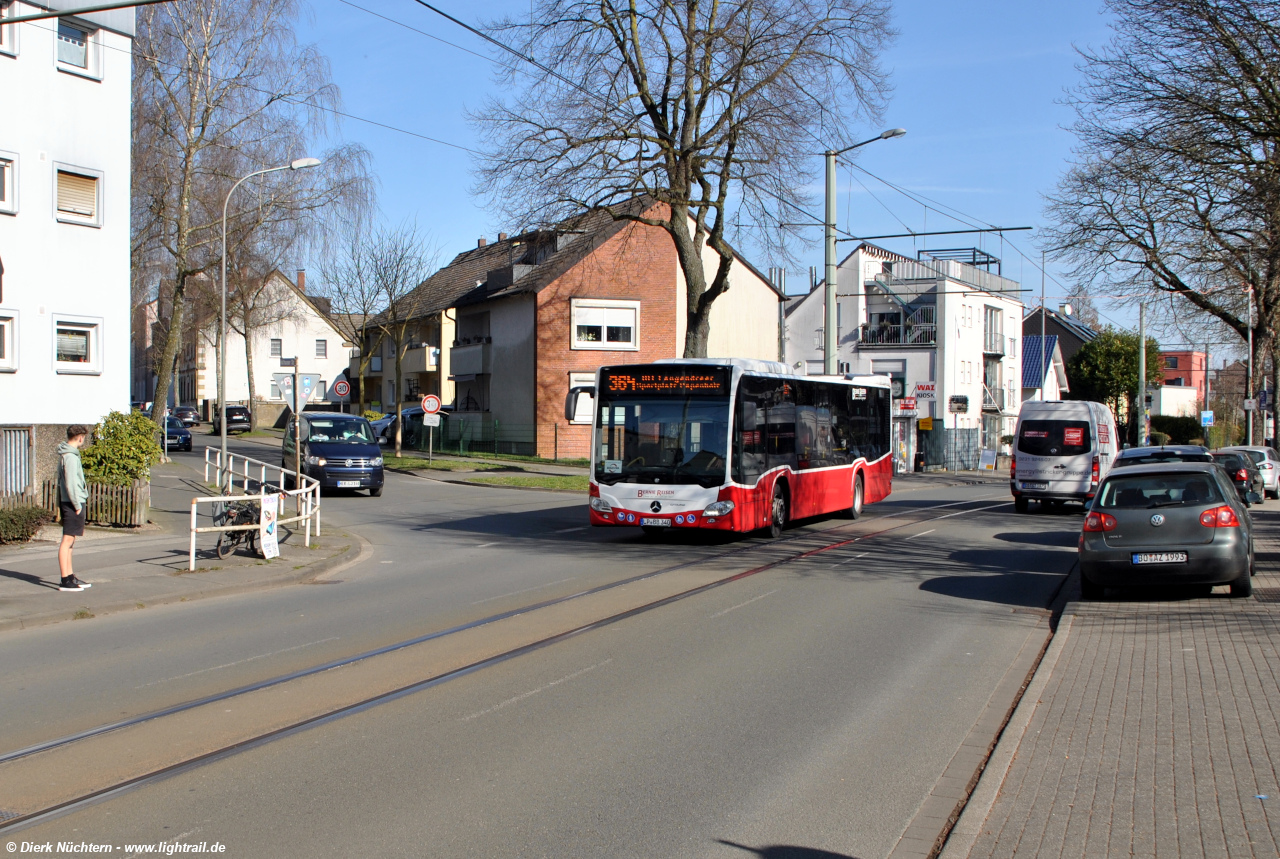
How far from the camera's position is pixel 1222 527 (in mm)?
11289

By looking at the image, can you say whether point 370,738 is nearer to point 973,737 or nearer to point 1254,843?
point 973,737

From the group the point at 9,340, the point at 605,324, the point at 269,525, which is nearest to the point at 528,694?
the point at 269,525

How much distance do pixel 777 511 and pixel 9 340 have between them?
14.3 m

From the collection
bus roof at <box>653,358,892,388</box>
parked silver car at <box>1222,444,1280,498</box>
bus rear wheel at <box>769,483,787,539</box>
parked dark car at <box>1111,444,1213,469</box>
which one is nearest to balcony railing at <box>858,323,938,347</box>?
parked silver car at <box>1222,444,1280,498</box>

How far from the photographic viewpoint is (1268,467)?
3284 cm

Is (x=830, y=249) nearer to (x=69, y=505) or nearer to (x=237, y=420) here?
(x=69, y=505)

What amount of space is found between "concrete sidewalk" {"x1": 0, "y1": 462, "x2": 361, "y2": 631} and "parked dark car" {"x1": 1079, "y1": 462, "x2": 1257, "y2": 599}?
9545 millimetres

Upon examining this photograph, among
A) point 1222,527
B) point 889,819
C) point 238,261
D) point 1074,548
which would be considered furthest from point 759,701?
point 238,261

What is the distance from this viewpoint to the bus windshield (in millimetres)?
16688

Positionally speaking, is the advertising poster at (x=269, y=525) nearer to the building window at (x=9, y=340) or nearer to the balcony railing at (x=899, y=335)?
the building window at (x=9, y=340)

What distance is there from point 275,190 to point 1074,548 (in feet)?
90.1

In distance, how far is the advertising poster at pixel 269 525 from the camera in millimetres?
14508

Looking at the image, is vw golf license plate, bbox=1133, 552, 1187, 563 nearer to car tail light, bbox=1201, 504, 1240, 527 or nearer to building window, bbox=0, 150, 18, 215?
car tail light, bbox=1201, 504, 1240, 527

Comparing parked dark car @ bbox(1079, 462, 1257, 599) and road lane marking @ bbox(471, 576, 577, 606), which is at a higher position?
parked dark car @ bbox(1079, 462, 1257, 599)
